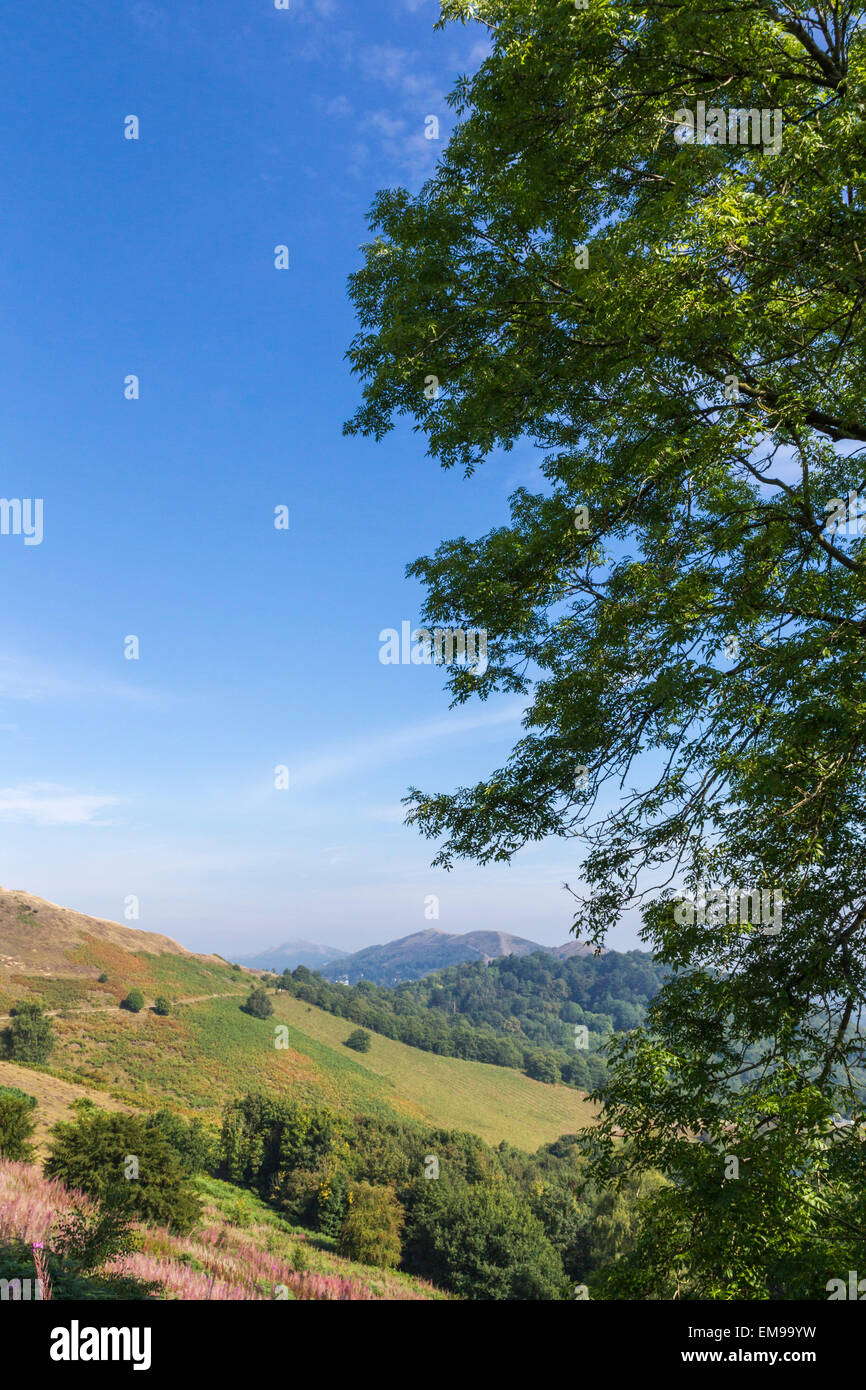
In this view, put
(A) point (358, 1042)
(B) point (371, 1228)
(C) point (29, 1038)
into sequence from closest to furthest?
1. (B) point (371, 1228)
2. (C) point (29, 1038)
3. (A) point (358, 1042)

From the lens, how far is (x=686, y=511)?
7.62 meters

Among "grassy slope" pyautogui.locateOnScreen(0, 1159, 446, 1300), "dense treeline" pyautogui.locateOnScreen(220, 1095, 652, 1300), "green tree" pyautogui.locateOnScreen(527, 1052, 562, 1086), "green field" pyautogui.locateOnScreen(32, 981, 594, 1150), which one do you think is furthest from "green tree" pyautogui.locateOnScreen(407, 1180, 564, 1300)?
"green tree" pyautogui.locateOnScreen(527, 1052, 562, 1086)

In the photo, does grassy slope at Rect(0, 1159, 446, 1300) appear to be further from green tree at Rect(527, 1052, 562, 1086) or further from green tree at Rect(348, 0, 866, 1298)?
green tree at Rect(527, 1052, 562, 1086)

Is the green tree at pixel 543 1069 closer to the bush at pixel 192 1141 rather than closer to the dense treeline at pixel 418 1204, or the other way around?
the dense treeline at pixel 418 1204

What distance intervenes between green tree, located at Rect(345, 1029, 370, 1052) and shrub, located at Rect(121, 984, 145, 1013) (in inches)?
1398

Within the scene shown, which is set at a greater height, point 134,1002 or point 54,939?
point 54,939

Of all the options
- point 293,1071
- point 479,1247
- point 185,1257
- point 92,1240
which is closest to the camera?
point 92,1240

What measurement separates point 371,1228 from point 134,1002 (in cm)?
5405

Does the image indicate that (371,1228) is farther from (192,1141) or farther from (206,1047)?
(206,1047)

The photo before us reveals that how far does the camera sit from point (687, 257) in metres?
5.09

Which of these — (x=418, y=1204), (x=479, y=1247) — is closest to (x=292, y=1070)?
(x=418, y=1204)

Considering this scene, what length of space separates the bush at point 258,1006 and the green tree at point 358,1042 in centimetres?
1431
